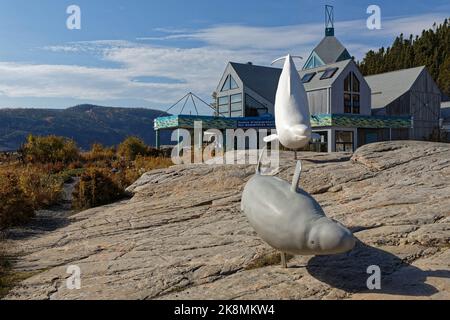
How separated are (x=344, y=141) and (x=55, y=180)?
686 inches

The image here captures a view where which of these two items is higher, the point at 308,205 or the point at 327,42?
the point at 327,42

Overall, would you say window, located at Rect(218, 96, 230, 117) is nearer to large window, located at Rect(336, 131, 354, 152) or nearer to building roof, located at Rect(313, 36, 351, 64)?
building roof, located at Rect(313, 36, 351, 64)

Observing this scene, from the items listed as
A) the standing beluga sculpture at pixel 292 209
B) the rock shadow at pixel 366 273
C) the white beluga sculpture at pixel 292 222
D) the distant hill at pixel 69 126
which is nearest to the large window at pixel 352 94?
the standing beluga sculpture at pixel 292 209

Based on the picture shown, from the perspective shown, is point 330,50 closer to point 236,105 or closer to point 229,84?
point 229,84

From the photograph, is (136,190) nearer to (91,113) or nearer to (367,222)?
(367,222)

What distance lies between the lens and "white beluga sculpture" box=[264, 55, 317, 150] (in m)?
6.58

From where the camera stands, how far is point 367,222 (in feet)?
25.5

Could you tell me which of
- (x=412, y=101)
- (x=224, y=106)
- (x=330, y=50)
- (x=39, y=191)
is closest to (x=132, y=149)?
(x=224, y=106)

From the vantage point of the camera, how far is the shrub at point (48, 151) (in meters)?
23.4

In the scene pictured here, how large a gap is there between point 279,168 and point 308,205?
211 inches

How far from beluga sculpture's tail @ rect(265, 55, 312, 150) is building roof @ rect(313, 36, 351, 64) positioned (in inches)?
1080

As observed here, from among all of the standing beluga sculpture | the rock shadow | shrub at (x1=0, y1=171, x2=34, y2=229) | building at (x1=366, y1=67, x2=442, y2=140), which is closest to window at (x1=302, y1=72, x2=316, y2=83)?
building at (x1=366, y1=67, x2=442, y2=140)

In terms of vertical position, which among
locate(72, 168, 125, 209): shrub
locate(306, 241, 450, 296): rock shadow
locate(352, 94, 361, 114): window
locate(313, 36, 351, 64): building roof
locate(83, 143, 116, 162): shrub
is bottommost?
locate(306, 241, 450, 296): rock shadow
